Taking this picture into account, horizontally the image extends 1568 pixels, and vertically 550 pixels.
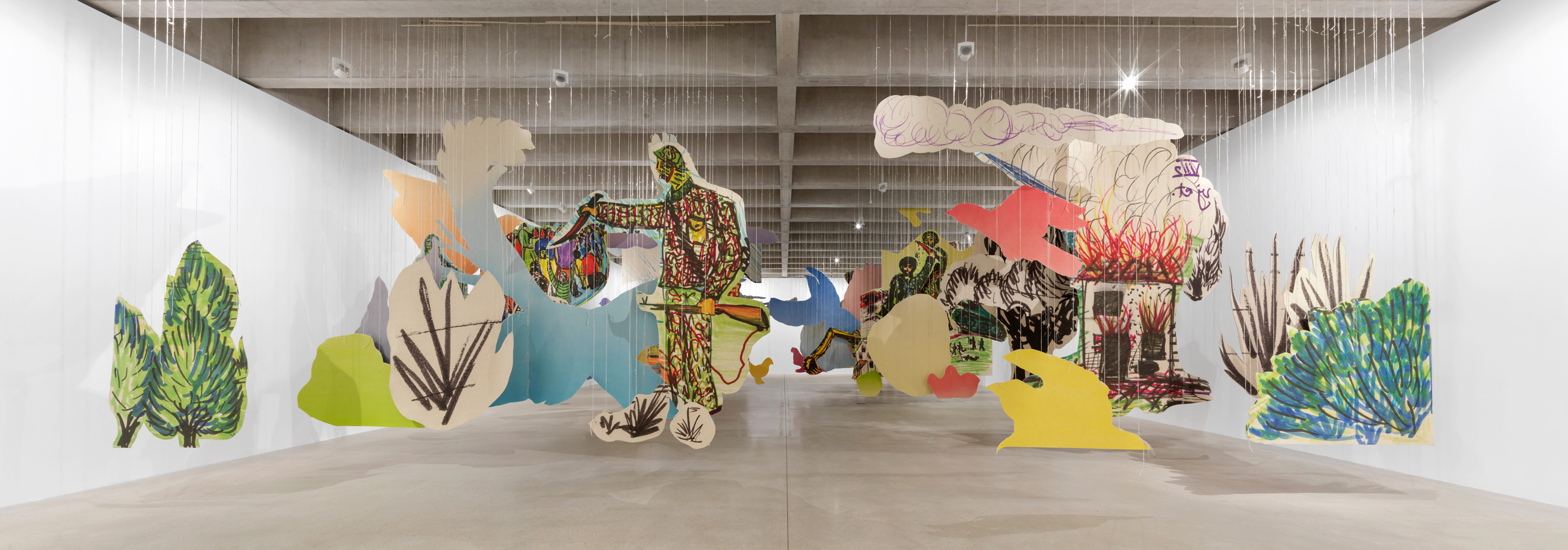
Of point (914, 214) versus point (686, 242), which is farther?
point (914, 214)

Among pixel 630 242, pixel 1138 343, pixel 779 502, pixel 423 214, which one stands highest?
pixel 423 214

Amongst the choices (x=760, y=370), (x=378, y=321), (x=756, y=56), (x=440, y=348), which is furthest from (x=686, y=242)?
(x=760, y=370)

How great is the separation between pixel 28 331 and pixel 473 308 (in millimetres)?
2927

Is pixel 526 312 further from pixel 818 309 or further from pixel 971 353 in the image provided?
pixel 971 353

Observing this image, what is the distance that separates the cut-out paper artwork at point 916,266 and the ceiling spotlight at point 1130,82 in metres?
3.20

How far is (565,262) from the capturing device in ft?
24.4

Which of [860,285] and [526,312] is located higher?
[860,285]

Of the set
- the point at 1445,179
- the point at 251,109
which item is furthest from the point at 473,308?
the point at 1445,179

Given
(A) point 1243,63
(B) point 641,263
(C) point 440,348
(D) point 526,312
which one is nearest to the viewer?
(C) point 440,348

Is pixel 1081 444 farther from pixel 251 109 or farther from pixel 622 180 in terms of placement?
pixel 251 109

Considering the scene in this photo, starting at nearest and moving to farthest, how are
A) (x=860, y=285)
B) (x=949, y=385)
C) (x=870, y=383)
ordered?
(x=949, y=385), (x=870, y=383), (x=860, y=285)

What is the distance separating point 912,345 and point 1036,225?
5.80ft

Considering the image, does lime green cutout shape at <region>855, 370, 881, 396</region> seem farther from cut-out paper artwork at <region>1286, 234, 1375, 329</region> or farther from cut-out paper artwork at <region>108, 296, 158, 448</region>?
cut-out paper artwork at <region>108, 296, 158, 448</region>

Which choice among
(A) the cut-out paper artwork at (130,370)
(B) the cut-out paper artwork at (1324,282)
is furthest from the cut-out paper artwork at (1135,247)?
(A) the cut-out paper artwork at (130,370)
